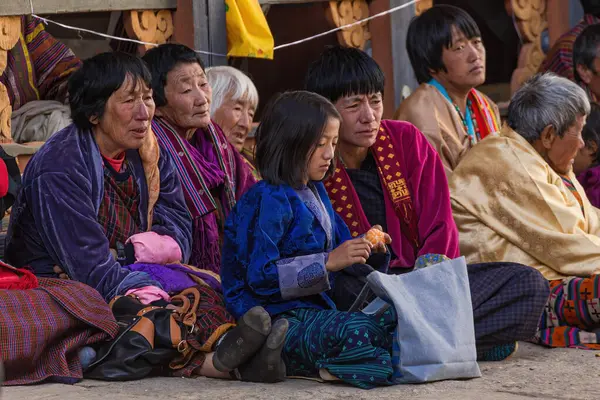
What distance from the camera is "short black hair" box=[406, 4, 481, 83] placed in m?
5.78

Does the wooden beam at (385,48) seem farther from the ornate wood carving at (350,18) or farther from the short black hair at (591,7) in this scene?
the short black hair at (591,7)

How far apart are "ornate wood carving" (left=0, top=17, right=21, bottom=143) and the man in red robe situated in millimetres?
1773

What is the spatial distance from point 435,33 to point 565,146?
1.11m

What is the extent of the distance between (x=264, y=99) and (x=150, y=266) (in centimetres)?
489

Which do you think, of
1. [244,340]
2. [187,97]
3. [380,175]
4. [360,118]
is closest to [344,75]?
[360,118]

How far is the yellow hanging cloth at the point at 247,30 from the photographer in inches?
244

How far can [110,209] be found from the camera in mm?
4395

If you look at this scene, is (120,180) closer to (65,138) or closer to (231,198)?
(65,138)

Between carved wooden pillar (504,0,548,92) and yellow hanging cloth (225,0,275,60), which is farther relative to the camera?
carved wooden pillar (504,0,548,92)

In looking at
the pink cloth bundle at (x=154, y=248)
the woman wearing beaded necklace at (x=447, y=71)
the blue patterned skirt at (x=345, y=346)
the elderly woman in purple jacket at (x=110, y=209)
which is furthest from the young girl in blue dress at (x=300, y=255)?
the woman wearing beaded necklace at (x=447, y=71)

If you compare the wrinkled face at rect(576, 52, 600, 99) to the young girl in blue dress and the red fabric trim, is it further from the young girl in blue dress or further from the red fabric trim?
the red fabric trim

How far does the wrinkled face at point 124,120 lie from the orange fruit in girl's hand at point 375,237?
118 cm

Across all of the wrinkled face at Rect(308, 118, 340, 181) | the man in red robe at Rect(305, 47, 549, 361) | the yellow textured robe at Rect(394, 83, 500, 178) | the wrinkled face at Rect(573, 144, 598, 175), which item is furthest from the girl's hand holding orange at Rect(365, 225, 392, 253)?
the wrinkled face at Rect(573, 144, 598, 175)

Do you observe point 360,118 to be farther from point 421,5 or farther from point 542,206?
point 421,5
